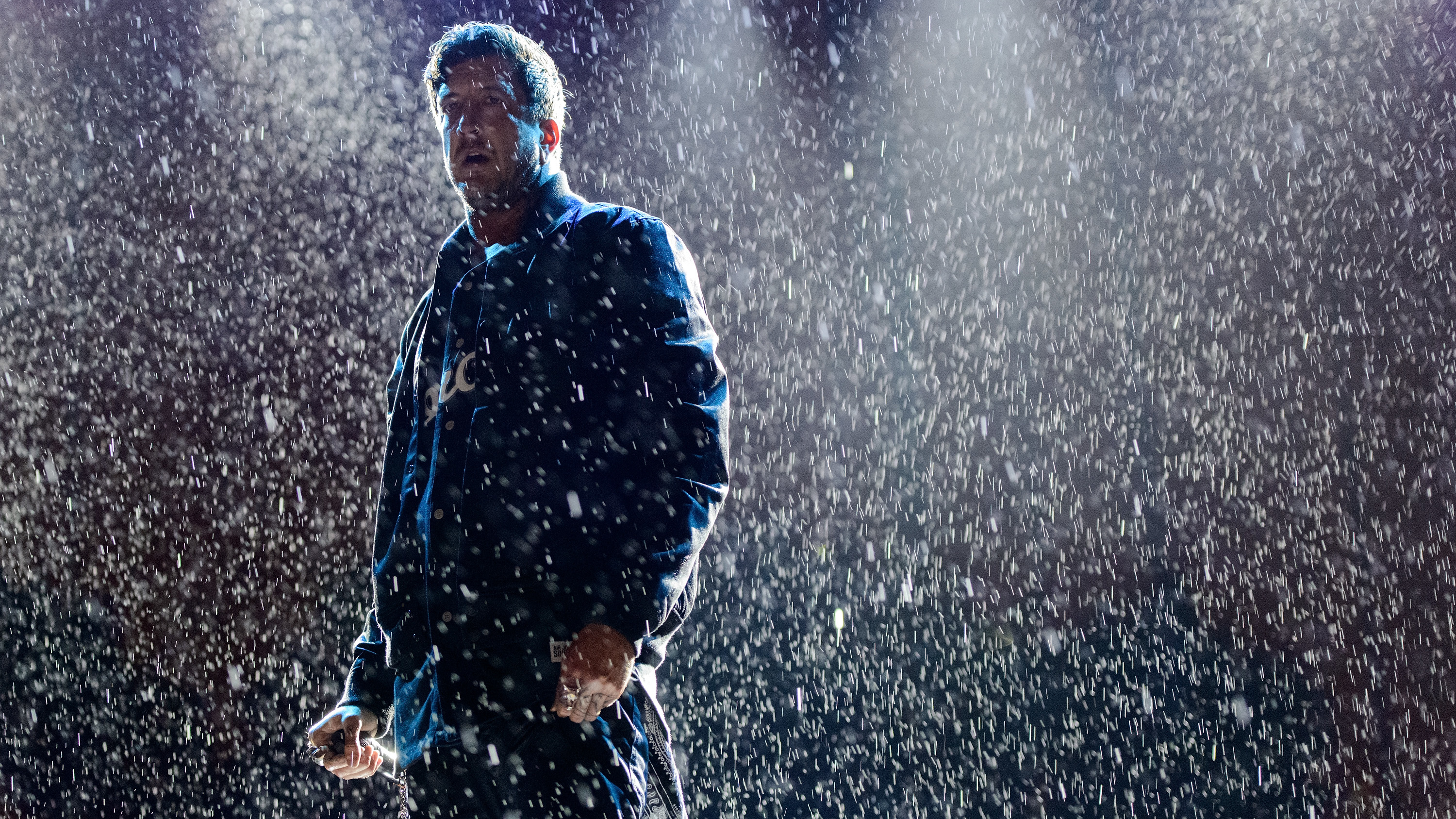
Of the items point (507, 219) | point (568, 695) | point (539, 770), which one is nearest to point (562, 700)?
point (568, 695)

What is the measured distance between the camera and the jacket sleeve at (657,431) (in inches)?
31.0

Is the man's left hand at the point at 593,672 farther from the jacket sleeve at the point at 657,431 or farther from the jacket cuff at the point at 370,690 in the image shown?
the jacket cuff at the point at 370,690

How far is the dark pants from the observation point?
834 millimetres

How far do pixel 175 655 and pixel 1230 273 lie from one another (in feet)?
9.67

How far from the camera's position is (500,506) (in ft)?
2.88

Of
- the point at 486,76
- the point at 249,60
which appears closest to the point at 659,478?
the point at 486,76

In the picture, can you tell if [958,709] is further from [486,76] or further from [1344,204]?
[486,76]

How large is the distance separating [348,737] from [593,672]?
387mm

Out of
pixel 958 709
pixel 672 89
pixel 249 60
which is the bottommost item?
pixel 958 709

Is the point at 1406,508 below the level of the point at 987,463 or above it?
above

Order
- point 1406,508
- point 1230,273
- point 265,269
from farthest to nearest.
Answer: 1. point 265,269
2. point 1230,273
3. point 1406,508

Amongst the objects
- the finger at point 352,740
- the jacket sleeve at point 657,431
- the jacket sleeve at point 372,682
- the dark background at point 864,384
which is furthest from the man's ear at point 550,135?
the dark background at point 864,384

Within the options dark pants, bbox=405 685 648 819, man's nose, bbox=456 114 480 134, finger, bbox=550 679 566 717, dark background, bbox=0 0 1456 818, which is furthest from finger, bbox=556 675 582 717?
dark background, bbox=0 0 1456 818

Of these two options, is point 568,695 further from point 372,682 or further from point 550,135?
point 550,135
